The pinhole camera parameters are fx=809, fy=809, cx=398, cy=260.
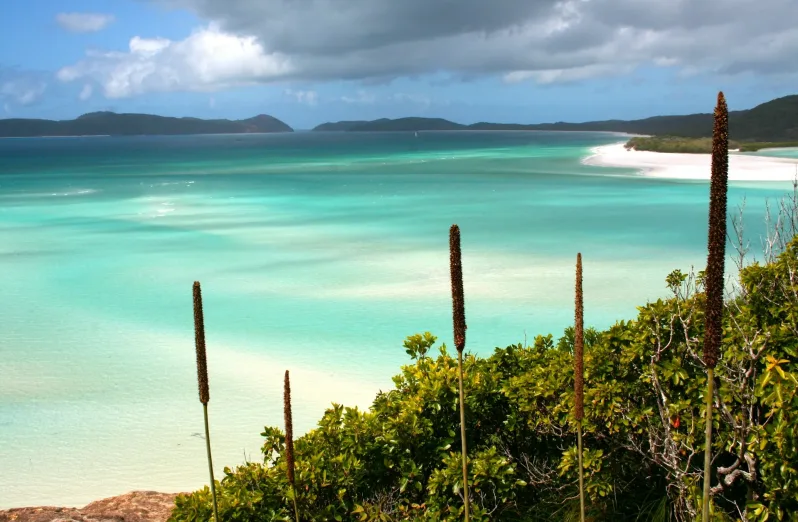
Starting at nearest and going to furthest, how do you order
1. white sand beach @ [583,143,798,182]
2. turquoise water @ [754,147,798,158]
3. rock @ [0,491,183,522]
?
1. rock @ [0,491,183,522]
2. white sand beach @ [583,143,798,182]
3. turquoise water @ [754,147,798,158]

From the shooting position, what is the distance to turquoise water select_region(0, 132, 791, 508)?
9516 millimetres

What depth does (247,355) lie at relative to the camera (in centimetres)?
1227

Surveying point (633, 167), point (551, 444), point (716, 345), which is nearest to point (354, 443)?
point (551, 444)

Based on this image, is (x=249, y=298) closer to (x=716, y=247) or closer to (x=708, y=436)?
(x=708, y=436)

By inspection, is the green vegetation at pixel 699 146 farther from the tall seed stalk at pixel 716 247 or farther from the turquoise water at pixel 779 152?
the tall seed stalk at pixel 716 247

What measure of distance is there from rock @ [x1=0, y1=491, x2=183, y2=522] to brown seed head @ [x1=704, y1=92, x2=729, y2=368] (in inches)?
199

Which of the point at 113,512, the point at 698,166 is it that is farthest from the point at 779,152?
the point at 113,512

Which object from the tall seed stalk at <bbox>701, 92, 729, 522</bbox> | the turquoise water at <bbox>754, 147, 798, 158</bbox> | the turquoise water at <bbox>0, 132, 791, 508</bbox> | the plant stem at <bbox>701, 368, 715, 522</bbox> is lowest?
the turquoise water at <bbox>0, 132, 791, 508</bbox>

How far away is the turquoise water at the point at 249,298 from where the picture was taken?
9.52m

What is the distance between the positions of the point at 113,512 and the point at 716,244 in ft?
18.7

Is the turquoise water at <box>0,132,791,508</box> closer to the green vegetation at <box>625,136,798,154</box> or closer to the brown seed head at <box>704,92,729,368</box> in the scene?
the brown seed head at <box>704,92,729,368</box>

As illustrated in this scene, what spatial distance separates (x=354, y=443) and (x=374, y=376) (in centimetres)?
586

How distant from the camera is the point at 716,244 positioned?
1971 mm

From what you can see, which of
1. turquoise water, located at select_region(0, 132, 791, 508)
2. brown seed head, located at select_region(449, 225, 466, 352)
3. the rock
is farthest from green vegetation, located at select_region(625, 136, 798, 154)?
brown seed head, located at select_region(449, 225, 466, 352)
